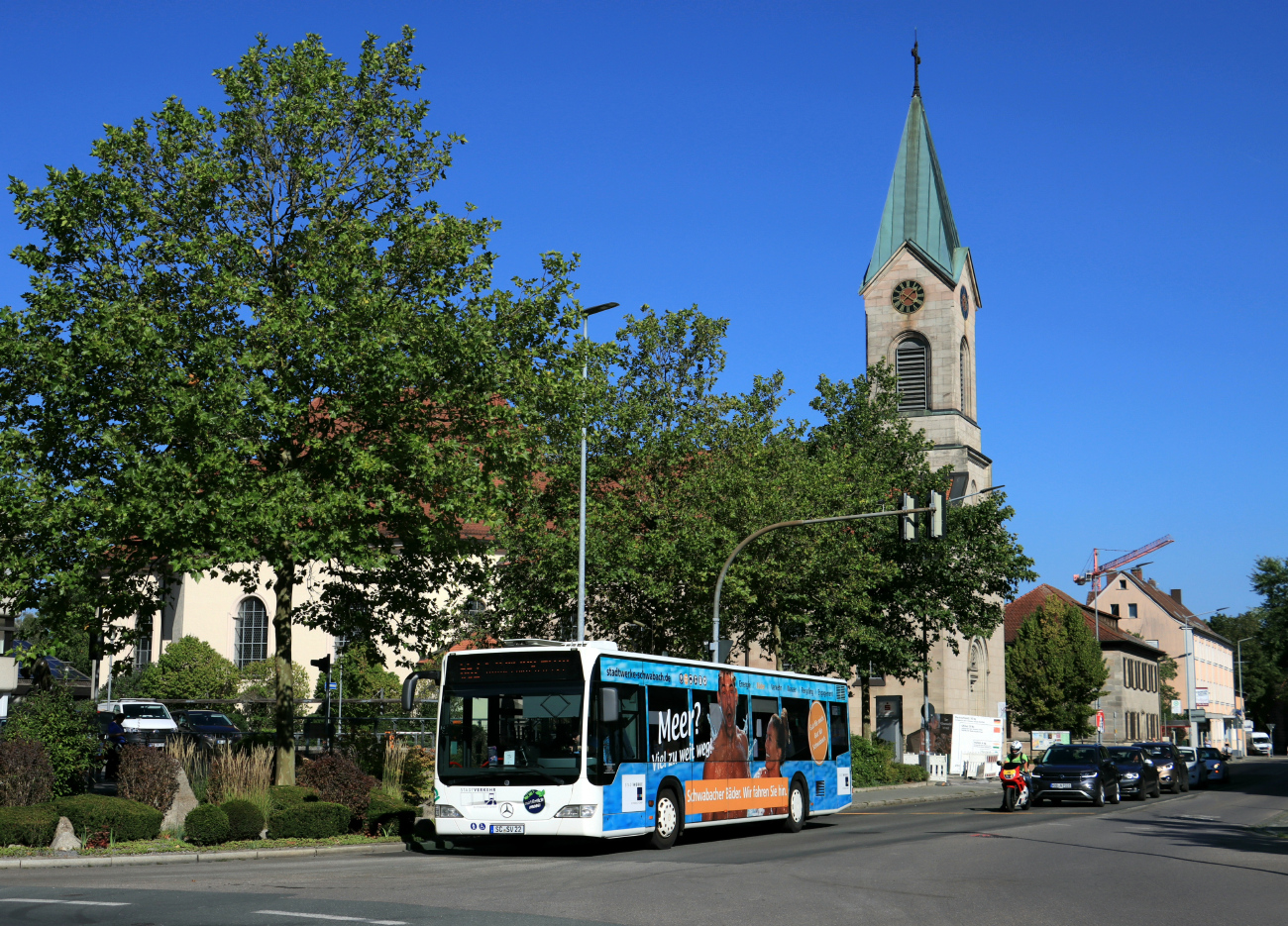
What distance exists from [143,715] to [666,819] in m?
29.6

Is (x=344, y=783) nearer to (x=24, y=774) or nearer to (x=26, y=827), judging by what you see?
(x=24, y=774)

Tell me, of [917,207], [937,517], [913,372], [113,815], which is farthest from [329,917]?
[917,207]

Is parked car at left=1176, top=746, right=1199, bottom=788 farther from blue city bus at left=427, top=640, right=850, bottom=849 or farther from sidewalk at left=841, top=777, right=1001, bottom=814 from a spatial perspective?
blue city bus at left=427, top=640, right=850, bottom=849

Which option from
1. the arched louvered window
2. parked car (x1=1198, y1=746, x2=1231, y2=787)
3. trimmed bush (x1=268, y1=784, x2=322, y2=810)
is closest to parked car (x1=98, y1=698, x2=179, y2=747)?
trimmed bush (x1=268, y1=784, x2=322, y2=810)

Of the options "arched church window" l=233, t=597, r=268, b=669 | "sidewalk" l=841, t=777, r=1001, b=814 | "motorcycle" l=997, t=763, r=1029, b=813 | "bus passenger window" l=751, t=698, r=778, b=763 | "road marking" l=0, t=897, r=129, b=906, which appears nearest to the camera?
"road marking" l=0, t=897, r=129, b=906

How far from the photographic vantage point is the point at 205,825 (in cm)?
1766

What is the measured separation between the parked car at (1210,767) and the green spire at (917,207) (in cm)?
2704

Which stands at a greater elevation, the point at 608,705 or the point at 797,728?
the point at 608,705

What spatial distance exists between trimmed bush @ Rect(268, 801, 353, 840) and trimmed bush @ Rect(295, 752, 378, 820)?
53 centimetres

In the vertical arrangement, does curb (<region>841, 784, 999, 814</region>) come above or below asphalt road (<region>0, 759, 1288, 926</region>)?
below

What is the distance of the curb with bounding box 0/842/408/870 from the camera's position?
15.6 m

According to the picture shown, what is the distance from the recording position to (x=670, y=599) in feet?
113

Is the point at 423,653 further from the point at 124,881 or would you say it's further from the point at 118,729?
the point at 118,729

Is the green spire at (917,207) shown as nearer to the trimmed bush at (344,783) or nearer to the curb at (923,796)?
the curb at (923,796)
